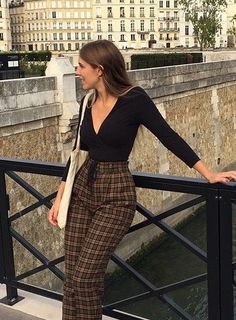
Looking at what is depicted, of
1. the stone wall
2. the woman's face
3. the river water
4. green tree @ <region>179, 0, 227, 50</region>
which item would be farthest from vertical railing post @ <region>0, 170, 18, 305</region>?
green tree @ <region>179, 0, 227, 50</region>

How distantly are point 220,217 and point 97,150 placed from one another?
0.75 m

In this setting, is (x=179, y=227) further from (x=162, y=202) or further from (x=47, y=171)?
(x=47, y=171)

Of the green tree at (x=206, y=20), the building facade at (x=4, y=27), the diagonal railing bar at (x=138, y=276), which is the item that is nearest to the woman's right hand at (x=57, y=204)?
the diagonal railing bar at (x=138, y=276)

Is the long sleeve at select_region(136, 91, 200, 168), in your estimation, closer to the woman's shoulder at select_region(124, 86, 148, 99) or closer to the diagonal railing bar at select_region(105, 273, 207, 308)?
the woman's shoulder at select_region(124, 86, 148, 99)

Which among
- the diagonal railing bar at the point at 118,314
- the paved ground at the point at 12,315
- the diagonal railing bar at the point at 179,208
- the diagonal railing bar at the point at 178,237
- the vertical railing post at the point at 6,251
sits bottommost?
the paved ground at the point at 12,315

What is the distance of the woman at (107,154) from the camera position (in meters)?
2.85

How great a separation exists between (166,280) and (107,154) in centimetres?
975

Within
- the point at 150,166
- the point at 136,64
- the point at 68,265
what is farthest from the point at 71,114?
the point at 136,64

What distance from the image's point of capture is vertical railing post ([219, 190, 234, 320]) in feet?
9.30

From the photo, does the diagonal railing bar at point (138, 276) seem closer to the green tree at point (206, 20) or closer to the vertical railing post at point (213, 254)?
the vertical railing post at point (213, 254)

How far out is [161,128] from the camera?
2855mm

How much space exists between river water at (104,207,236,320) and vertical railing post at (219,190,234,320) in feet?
20.3

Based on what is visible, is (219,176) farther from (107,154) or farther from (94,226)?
(94,226)

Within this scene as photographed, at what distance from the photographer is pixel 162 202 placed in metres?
15.5
